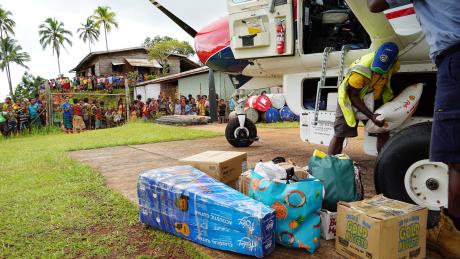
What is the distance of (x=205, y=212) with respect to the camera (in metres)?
2.39

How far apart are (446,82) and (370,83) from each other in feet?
5.13

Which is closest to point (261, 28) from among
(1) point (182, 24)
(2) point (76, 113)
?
(1) point (182, 24)

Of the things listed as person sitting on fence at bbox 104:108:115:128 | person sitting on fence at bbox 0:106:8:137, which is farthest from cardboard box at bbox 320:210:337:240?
person sitting on fence at bbox 104:108:115:128

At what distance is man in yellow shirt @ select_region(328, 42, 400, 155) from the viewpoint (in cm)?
314

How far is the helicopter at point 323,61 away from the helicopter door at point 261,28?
0.04 ft

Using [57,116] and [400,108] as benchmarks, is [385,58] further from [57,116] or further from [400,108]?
[57,116]

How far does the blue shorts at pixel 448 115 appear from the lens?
1741mm

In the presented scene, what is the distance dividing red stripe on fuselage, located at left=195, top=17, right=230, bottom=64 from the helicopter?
2 cm

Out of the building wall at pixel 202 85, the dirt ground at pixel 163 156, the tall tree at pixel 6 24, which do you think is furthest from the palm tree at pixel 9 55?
the dirt ground at pixel 163 156

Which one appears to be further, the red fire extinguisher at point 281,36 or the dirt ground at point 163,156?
the red fire extinguisher at point 281,36

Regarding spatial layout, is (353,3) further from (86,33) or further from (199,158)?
(86,33)

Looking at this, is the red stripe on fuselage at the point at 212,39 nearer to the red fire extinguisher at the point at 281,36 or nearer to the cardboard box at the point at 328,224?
the red fire extinguisher at the point at 281,36

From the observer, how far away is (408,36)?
3.26m

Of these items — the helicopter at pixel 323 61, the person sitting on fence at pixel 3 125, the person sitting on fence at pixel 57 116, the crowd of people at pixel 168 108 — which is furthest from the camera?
the crowd of people at pixel 168 108
